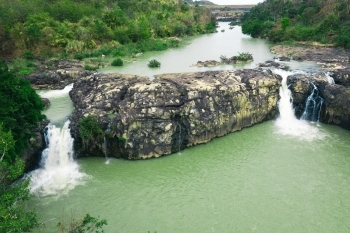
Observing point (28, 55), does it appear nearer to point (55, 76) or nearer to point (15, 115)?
point (55, 76)

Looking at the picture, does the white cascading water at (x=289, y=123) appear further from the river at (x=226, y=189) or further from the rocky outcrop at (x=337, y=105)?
the rocky outcrop at (x=337, y=105)

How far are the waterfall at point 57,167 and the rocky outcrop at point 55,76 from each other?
7.74 metres

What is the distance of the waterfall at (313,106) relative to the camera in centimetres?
1752

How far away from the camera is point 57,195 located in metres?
11.8

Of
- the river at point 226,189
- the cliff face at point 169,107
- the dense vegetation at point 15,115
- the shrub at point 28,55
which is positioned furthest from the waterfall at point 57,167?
the shrub at point 28,55

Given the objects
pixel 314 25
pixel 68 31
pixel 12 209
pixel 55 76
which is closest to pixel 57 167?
pixel 12 209

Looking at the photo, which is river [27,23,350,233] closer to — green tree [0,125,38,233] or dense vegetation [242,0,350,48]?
green tree [0,125,38,233]

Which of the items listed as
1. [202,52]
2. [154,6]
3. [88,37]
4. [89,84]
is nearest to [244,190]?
[89,84]

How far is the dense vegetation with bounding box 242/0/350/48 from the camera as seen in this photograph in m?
36.2

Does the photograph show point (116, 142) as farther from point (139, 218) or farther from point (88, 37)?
point (88, 37)

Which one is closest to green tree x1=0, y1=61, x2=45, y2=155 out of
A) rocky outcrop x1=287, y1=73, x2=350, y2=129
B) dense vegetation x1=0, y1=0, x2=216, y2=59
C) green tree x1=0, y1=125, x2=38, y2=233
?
green tree x1=0, y1=125, x2=38, y2=233

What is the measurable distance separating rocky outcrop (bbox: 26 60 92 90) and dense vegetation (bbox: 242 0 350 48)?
26562mm

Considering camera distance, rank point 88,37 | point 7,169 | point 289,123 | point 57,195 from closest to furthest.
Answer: point 7,169 < point 57,195 < point 289,123 < point 88,37

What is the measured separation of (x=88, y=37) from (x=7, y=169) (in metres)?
27.3
